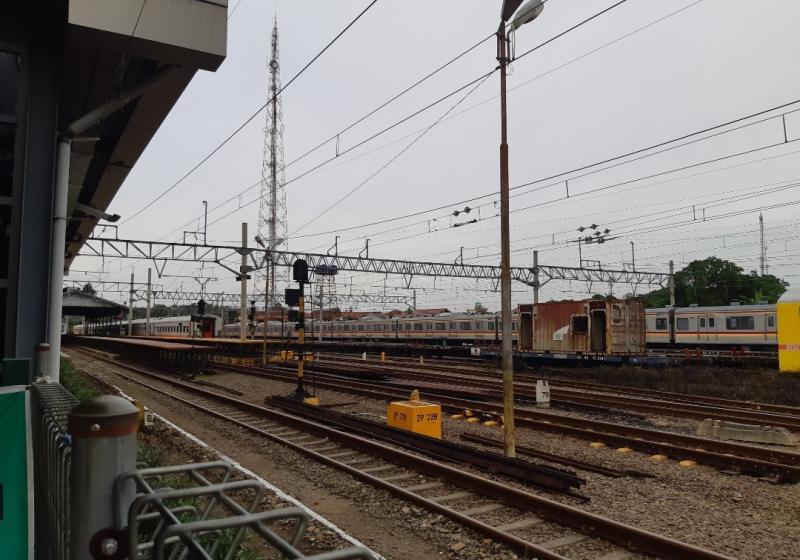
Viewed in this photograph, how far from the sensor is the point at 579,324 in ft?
82.1

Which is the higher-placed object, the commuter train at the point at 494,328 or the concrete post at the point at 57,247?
the concrete post at the point at 57,247

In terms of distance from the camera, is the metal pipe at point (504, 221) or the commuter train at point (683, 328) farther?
the commuter train at point (683, 328)

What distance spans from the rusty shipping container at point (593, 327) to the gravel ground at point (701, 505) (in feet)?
48.5

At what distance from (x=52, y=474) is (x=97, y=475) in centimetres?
117

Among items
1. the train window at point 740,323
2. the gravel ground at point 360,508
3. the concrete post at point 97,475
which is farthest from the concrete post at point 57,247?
the train window at point 740,323

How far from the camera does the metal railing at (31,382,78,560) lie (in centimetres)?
220

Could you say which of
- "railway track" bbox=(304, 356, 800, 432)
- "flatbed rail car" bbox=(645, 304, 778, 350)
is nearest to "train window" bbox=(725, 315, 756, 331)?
"flatbed rail car" bbox=(645, 304, 778, 350)

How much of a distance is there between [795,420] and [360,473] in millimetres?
10152

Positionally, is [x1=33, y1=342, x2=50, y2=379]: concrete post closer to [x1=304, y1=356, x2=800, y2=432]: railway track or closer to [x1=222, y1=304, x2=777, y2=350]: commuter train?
[x1=304, y1=356, x2=800, y2=432]: railway track

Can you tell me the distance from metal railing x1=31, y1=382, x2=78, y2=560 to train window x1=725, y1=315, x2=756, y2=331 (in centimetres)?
3211

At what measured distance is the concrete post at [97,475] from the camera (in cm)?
166

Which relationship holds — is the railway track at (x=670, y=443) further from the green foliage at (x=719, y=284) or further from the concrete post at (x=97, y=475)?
the green foliage at (x=719, y=284)

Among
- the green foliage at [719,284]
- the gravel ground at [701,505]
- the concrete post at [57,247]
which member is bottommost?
the gravel ground at [701,505]

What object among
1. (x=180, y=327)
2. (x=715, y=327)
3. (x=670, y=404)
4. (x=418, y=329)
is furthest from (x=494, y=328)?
(x=180, y=327)
